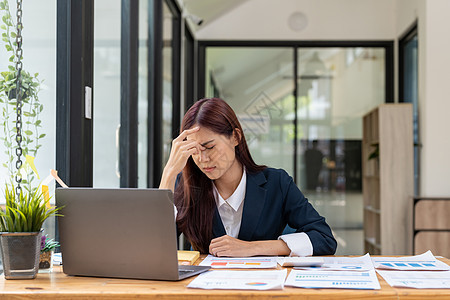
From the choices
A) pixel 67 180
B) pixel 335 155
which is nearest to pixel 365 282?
pixel 67 180

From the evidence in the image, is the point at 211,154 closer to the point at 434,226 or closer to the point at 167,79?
the point at 167,79

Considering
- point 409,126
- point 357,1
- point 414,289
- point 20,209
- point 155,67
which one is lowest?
point 414,289

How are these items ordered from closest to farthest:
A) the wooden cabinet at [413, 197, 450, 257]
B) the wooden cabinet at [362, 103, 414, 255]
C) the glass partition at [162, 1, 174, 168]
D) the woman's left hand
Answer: the woman's left hand → the wooden cabinet at [413, 197, 450, 257] → the glass partition at [162, 1, 174, 168] → the wooden cabinet at [362, 103, 414, 255]

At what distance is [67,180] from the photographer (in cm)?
252

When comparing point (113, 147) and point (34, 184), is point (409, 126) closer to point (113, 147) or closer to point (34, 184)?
point (113, 147)

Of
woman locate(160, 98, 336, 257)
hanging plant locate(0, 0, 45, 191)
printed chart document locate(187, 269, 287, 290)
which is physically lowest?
printed chart document locate(187, 269, 287, 290)

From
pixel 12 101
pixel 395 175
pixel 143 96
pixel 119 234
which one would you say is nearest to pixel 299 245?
pixel 119 234

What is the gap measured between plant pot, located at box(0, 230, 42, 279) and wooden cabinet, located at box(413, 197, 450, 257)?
3.90 meters

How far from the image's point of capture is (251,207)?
229 cm

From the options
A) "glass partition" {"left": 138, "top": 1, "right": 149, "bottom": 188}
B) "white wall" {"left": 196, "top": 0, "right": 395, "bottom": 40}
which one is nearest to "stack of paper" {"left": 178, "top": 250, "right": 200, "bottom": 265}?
"glass partition" {"left": 138, "top": 1, "right": 149, "bottom": 188}

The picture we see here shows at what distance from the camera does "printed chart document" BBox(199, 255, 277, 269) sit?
1701 millimetres

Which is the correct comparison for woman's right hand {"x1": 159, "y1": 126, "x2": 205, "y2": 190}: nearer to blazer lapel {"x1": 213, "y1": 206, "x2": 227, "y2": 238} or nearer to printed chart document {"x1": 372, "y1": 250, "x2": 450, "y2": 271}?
blazer lapel {"x1": 213, "y1": 206, "x2": 227, "y2": 238}

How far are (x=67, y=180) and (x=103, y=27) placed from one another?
1.03 metres

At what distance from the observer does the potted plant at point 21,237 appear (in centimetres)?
153
